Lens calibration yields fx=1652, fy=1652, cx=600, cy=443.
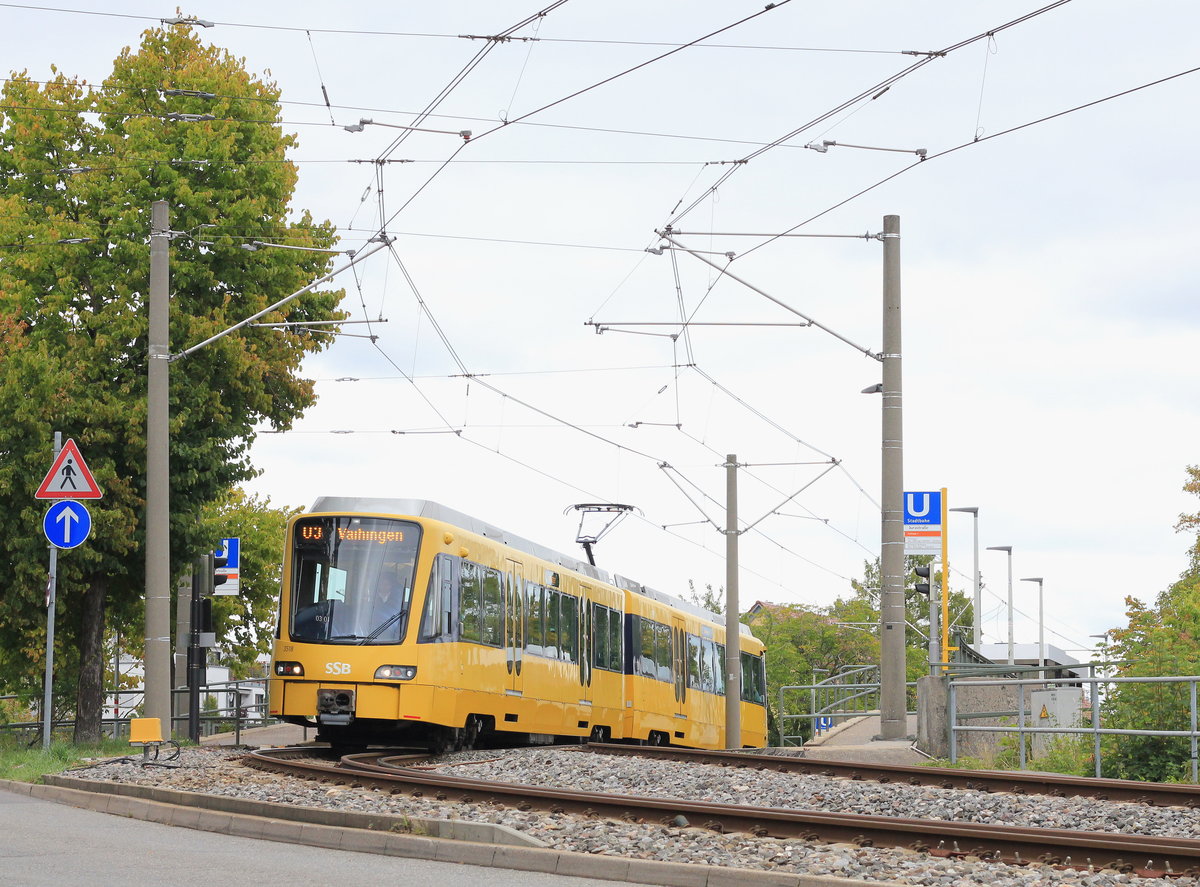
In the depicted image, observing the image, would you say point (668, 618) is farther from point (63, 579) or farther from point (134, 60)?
point (134, 60)

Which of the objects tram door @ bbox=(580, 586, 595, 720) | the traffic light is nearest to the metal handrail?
the traffic light

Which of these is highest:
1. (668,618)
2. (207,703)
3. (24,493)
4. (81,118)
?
(81,118)

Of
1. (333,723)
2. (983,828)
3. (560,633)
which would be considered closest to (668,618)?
(560,633)

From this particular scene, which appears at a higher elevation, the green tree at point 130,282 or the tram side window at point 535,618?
the green tree at point 130,282

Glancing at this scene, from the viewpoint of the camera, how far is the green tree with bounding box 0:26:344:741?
25.3m

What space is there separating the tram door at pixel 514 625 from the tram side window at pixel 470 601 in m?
1.03

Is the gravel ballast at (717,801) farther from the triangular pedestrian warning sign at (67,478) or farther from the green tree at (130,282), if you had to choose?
the green tree at (130,282)

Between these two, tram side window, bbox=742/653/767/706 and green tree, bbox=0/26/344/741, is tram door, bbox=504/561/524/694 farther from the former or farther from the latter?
tram side window, bbox=742/653/767/706

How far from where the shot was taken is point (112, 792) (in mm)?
13984

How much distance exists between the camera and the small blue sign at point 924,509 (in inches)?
1168

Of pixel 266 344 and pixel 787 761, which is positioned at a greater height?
pixel 266 344

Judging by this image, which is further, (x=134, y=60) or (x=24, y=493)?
(x=134, y=60)

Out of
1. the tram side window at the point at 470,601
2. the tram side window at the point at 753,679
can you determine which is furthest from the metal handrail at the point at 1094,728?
the tram side window at the point at 753,679

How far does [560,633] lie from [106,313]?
8.85 m
